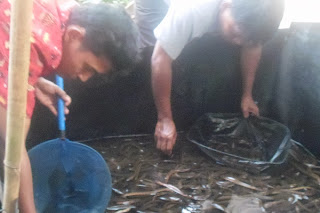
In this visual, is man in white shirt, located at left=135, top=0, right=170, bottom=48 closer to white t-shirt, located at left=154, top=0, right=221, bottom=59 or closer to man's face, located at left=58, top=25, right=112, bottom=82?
white t-shirt, located at left=154, top=0, right=221, bottom=59

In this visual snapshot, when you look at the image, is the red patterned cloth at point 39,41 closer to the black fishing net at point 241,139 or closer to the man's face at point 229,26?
the man's face at point 229,26

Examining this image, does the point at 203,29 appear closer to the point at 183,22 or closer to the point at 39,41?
the point at 183,22

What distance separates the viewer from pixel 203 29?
2188 mm

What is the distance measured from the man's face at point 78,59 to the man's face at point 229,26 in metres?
0.77

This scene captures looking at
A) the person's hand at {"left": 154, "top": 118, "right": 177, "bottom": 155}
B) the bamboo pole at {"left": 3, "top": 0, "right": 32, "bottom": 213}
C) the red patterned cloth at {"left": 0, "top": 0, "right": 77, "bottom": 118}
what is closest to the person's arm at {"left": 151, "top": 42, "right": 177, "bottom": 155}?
the person's hand at {"left": 154, "top": 118, "right": 177, "bottom": 155}

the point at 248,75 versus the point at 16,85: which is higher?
the point at 16,85

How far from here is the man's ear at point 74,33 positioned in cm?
136

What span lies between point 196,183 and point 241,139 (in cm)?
52

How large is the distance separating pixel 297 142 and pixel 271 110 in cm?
28

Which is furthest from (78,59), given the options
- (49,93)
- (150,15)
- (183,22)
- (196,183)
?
(150,15)

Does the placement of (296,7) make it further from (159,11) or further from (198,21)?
(198,21)

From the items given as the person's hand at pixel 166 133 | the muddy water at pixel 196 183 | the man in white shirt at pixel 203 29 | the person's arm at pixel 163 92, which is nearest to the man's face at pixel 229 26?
the man in white shirt at pixel 203 29

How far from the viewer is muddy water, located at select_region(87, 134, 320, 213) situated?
198 cm

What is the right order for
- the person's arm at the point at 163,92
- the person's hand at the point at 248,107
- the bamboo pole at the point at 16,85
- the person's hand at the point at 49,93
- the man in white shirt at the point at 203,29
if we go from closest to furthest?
the bamboo pole at the point at 16,85 → the person's hand at the point at 49,93 → the man in white shirt at the point at 203,29 → the person's arm at the point at 163,92 → the person's hand at the point at 248,107
